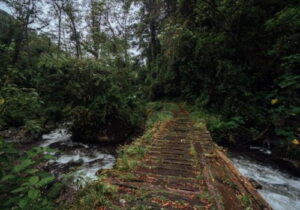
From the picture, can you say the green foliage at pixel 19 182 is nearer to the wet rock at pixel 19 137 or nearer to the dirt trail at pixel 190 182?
the dirt trail at pixel 190 182

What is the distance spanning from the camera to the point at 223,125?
7242 millimetres

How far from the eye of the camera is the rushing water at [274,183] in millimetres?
3846

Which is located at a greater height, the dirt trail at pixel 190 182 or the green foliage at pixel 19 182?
the green foliage at pixel 19 182

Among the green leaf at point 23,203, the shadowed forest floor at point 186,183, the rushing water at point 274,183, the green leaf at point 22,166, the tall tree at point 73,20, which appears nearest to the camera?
the green leaf at point 23,203

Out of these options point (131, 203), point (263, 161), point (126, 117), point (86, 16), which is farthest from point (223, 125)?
point (86, 16)

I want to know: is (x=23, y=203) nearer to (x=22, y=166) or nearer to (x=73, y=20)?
(x=22, y=166)

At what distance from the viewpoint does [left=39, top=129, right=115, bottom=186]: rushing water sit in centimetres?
531

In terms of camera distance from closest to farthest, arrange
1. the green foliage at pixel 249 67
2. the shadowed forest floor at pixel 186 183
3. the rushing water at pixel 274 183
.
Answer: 1. the shadowed forest floor at pixel 186 183
2. the rushing water at pixel 274 183
3. the green foliage at pixel 249 67

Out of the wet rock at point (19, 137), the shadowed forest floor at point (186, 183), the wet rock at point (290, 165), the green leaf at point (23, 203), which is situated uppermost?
the green leaf at point (23, 203)

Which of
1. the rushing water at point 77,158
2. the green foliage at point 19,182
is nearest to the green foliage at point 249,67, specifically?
the rushing water at point 77,158

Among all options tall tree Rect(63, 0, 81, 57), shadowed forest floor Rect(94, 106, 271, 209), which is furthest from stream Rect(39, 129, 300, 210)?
tall tree Rect(63, 0, 81, 57)

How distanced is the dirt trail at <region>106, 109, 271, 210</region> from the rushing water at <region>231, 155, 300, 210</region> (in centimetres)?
169

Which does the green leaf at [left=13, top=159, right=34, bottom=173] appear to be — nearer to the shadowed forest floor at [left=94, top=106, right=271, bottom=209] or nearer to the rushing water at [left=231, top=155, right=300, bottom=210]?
the shadowed forest floor at [left=94, top=106, right=271, bottom=209]

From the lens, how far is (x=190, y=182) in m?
2.96
